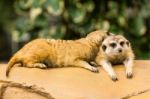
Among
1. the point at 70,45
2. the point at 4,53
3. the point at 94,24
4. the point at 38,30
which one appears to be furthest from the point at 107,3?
the point at 70,45

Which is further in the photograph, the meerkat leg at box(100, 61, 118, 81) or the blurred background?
the blurred background

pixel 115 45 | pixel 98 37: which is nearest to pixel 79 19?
pixel 98 37

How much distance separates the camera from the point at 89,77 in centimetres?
438

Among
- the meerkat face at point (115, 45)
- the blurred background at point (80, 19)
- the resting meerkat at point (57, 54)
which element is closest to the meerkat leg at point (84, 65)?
the resting meerkat at point (57, 54)

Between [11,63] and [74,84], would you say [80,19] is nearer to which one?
[11,63]

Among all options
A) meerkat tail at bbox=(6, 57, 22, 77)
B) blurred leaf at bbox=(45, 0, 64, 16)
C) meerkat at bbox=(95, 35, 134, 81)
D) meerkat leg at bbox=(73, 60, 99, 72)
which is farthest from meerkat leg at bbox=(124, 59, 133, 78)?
blurred leaf at bbox=(45, 0, 64, 16)

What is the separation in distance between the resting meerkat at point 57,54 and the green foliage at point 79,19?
1927 mm

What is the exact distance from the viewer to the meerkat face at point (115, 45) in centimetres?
449

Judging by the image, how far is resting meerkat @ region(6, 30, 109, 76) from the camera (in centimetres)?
445

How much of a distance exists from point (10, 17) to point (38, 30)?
2.67 feet

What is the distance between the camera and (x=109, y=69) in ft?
14.7

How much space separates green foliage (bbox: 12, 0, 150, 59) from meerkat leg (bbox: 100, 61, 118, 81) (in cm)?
201

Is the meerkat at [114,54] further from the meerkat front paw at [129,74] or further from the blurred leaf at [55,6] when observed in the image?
the blurred leaf at [55,6]

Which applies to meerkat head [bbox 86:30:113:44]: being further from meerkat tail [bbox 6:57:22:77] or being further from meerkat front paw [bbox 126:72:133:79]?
meerkat tail [bbox 6:57:22:77]
